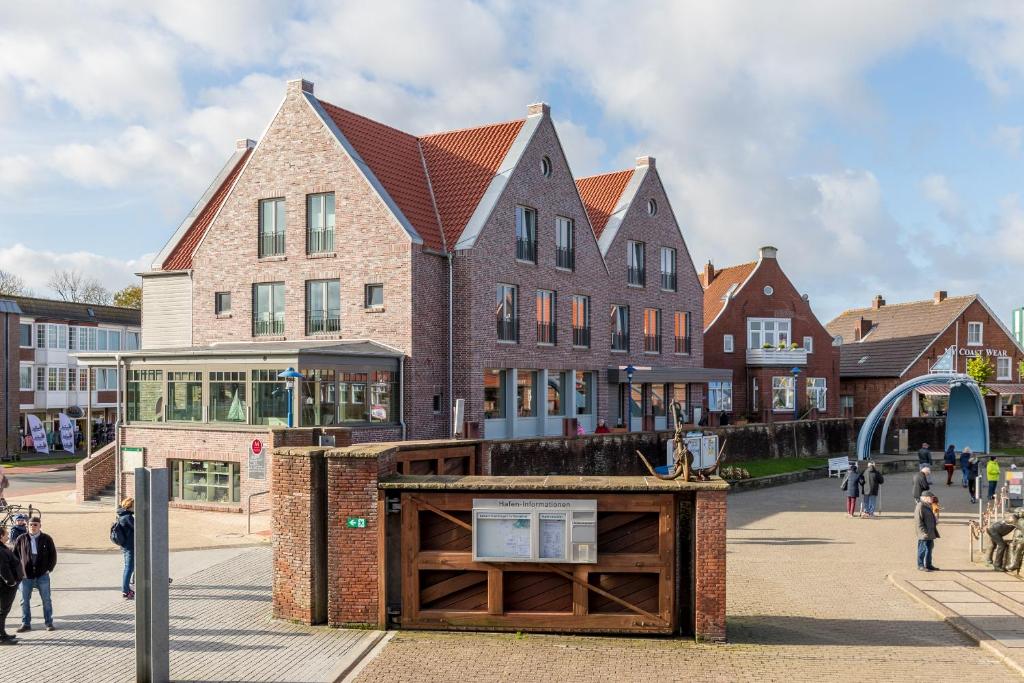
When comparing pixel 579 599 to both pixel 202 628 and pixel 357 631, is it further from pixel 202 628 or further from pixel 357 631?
pixel 202 628

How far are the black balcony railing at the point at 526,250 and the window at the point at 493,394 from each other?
4.18 m

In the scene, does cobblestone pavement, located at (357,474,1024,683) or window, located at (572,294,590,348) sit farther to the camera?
window, located at (572,294,590,348)

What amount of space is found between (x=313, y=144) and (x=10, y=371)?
79.0 ft

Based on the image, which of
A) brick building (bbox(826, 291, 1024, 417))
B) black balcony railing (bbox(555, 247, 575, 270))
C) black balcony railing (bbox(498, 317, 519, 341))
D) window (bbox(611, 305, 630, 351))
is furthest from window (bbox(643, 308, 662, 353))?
brick building (bbox(826, 291, 1024, 417))

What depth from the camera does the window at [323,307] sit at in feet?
102

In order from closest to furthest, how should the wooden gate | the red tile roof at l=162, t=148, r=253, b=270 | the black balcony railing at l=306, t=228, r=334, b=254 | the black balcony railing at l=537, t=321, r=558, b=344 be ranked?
the wooden gate, the black balcony railing at l=306, t=228, r=334, b=254, the black balcony railing at l=537, t=321, r=558, b=344, the red tile roof at l=162, t=148, r=253, b=270

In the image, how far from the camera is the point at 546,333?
35.2m

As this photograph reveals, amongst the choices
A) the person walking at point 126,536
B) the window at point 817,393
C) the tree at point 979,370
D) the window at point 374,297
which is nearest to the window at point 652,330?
the window at point 817,393

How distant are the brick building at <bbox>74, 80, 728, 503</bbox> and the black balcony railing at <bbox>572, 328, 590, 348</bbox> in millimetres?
76

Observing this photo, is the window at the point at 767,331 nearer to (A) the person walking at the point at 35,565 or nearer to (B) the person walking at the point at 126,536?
(B) the person walking at the point at 126,536

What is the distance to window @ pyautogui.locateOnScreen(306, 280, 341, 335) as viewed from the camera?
31.2m

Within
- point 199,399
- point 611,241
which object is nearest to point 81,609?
point 199,399

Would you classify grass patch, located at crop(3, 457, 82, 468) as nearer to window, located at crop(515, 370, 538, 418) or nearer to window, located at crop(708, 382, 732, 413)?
window, located at crop(515, 370, 538, 418)

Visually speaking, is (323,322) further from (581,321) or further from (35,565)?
(35,565)
